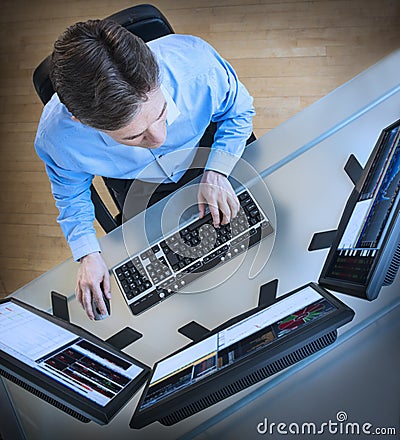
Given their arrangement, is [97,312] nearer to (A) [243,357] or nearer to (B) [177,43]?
(A) [243,357]

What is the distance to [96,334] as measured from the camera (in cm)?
119

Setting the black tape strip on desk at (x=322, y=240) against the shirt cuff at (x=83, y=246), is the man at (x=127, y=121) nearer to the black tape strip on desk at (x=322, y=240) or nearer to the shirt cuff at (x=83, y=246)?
the shirt cuff at (x=83, y=246)

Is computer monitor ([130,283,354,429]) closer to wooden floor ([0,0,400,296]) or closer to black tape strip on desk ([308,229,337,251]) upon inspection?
black tape strip on desk ([308,229,337,251])

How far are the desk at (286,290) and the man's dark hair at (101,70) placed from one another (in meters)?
0.41

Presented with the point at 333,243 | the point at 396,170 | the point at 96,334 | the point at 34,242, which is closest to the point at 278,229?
the point at 333,243

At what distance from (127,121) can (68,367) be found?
47 centimetres

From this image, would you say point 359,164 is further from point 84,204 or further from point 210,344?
point 84,204

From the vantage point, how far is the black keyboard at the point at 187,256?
1195mm

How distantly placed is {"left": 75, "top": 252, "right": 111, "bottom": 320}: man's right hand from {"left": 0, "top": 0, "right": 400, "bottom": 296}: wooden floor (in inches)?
40.2

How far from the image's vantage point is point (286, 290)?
3.73 ft

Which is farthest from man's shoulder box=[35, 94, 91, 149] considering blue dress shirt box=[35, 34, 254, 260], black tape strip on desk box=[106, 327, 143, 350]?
black tape strip on desk box=[106, 327, 143, 350]

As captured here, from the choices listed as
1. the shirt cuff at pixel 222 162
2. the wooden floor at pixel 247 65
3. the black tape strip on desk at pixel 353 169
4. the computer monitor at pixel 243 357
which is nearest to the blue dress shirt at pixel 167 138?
the shirt cuff at pixel 222 162

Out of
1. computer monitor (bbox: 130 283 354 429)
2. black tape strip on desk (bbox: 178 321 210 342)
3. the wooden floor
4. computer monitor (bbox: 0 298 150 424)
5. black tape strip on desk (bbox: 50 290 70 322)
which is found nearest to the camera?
computer monitor (bbox: 130 283 354 429)

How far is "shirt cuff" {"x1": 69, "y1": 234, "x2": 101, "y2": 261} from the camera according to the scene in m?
1.25
